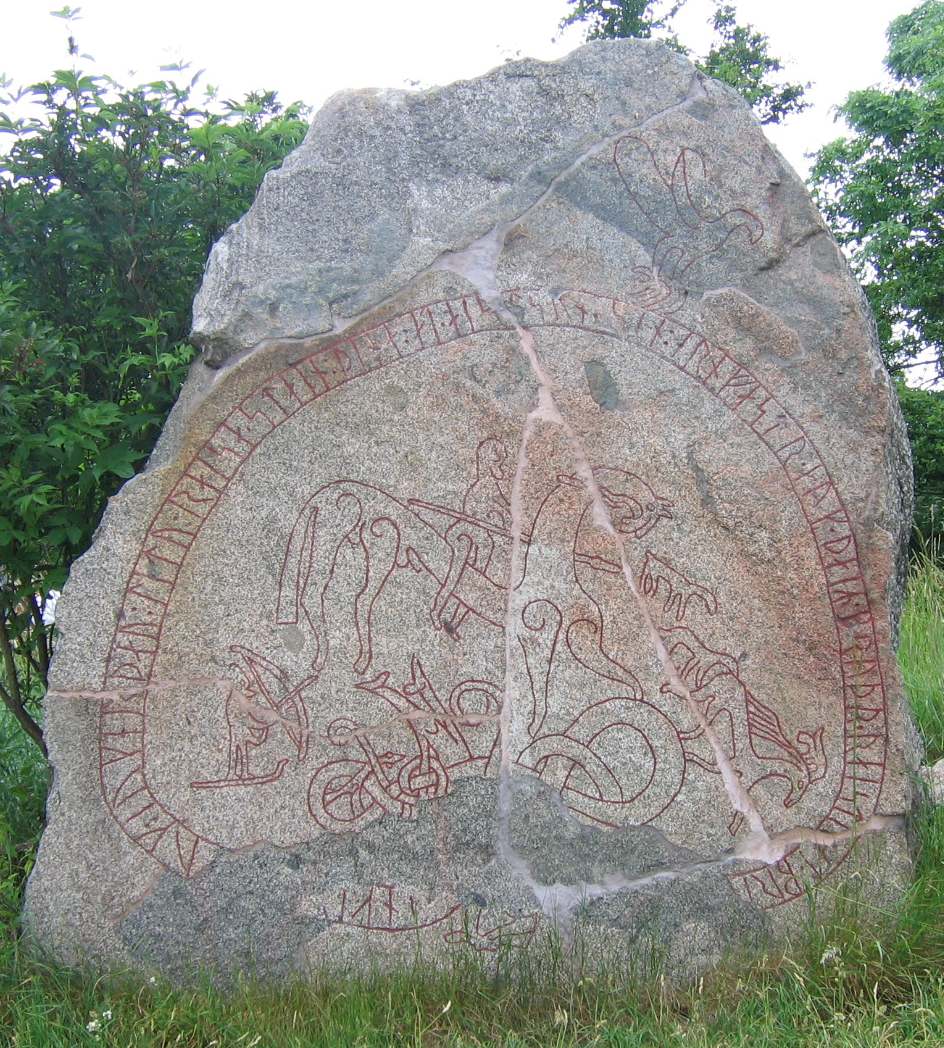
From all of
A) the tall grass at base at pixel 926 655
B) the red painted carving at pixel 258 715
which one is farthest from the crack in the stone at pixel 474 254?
the tall grass at base at pixel 926 655

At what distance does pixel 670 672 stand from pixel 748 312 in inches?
37.0

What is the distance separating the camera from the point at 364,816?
2744 mm

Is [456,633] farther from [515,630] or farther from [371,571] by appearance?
[371,571]

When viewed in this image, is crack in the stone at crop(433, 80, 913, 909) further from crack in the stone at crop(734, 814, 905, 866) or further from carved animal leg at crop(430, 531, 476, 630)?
carved animal leg at crop(430, 531, 476, 630)

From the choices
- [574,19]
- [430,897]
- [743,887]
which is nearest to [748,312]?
[743,887]

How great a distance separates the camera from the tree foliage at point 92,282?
10.0 feet

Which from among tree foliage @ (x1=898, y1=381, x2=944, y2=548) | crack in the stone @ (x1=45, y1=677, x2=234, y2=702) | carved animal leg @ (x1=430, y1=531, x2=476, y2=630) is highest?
tree foliage @ (x1=898, y1=381, x2=944, y2=548)

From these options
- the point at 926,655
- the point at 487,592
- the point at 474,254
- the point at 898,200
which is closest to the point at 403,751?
the point at 487,592

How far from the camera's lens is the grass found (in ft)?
7.85

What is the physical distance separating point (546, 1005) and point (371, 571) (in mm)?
1086

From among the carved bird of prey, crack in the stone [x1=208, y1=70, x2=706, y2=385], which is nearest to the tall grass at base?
the carved bird of prey

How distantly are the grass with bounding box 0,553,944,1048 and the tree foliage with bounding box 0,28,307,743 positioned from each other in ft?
3.35

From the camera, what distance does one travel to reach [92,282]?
338cm

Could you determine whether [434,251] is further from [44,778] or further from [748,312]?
[44,778]
